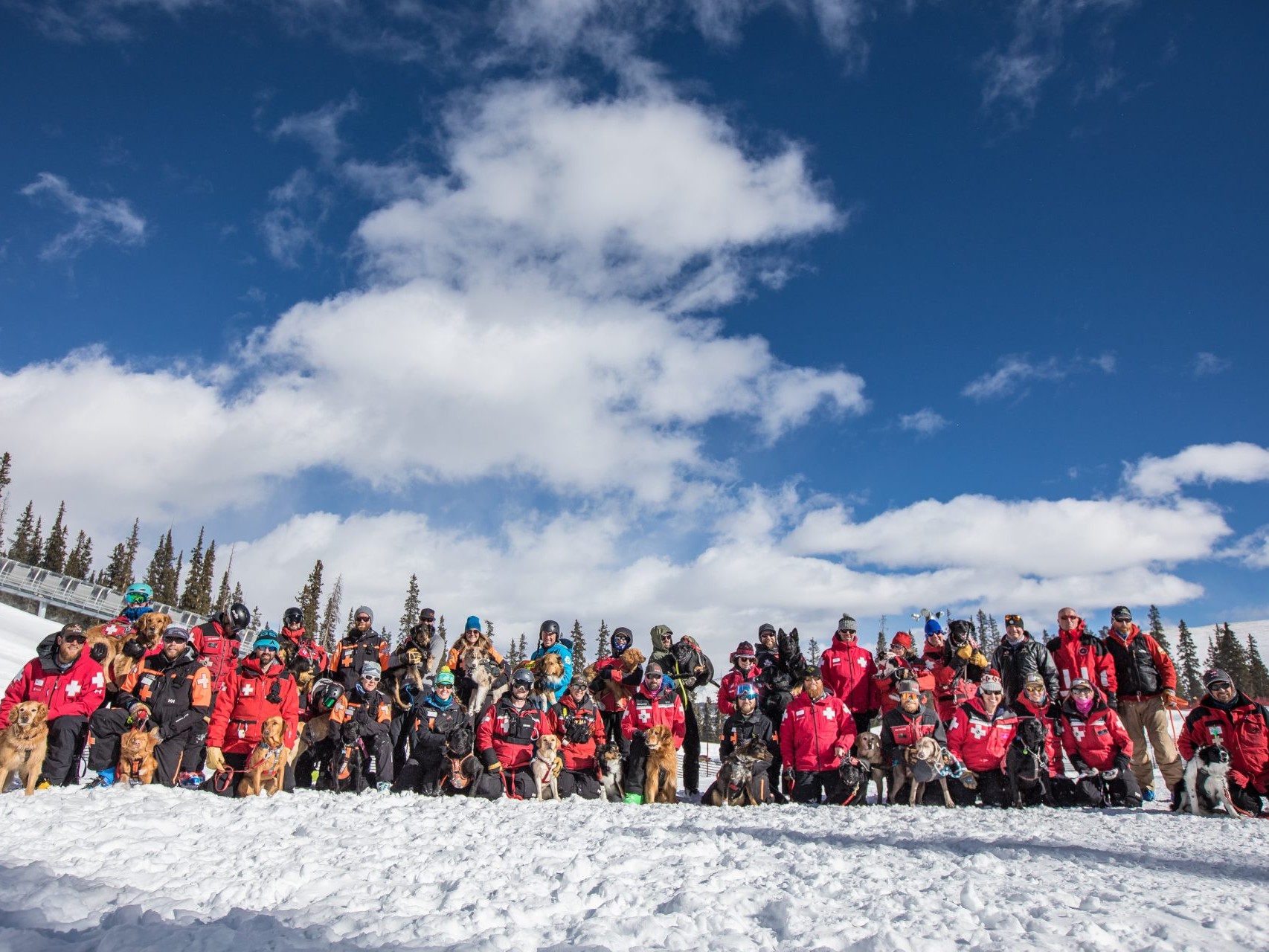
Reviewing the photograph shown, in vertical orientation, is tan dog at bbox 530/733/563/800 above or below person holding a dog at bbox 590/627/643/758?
below

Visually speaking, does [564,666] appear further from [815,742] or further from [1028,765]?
[1028,765]

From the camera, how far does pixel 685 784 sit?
9.52 m

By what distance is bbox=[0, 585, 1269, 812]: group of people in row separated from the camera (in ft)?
24.9

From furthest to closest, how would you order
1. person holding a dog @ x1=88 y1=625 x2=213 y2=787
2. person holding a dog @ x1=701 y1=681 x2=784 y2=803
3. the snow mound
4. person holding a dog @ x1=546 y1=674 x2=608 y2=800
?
person holding a dog @ x1=701 y1=681 x2=784 y2=803 → person holding a dog @ x1=546 y1=674 x2=608 y2=800 → person holding a dog @ x1=88 y1=625 x2=213 y2=787 → the snow mound

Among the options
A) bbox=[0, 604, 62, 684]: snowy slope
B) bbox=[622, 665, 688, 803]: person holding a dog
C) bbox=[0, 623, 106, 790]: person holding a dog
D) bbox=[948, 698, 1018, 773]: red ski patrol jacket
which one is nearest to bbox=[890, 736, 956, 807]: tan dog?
bbox=[948, 698, 1018, 773]: red ski patrol jacket

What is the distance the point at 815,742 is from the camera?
27.3 feet

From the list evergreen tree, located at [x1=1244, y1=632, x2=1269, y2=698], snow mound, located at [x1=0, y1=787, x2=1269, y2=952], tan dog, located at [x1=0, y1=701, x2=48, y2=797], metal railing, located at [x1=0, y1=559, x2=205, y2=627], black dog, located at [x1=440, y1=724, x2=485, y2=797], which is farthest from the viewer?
evergreen tree, located at [x1=1244, y1=632, x2=1269, y2=698]

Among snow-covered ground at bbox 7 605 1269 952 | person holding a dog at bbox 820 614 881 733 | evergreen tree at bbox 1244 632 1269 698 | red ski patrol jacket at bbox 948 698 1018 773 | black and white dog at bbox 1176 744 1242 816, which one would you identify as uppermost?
evergreen tree at bbox 1244 632 1269 698

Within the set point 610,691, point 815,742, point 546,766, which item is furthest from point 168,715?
point 815,742

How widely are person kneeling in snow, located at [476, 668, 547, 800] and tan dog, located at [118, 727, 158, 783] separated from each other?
3.11 m

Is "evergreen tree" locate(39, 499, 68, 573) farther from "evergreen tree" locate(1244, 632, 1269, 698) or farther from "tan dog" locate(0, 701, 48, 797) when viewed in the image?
"evergreen tree" locate(1244, 632, 1269, 698)

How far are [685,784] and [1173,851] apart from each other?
18.2ft

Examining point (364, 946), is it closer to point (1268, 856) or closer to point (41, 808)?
point (41, 808)

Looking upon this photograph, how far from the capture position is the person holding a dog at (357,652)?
28.7 feet
